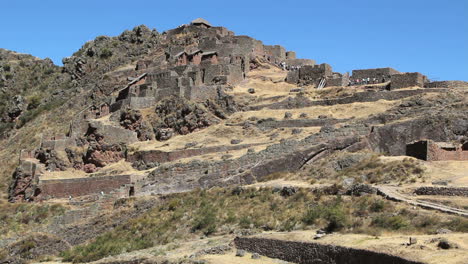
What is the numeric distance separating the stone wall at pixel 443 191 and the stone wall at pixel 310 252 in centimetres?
530

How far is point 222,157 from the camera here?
108ft

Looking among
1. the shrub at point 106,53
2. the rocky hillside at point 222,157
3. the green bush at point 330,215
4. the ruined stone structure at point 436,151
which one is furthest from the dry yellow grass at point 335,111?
the shrub at point 106,53

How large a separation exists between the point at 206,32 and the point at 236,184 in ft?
108

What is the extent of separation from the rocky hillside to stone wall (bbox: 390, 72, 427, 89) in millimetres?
119

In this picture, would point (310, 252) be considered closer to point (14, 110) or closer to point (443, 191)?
point (443, 191)

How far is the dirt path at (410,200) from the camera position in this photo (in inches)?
644

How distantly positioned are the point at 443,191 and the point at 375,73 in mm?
25871

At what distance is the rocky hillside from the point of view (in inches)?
703

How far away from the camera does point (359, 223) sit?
55.7 feet

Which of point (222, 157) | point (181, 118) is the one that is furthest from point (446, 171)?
point (181, 118)

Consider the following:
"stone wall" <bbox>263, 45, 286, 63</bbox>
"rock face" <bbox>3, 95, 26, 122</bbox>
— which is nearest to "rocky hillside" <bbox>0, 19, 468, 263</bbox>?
"stone wall" <bbox>263, 45, 286, 63</bbox>

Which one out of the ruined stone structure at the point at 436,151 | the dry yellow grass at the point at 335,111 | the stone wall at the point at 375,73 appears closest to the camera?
the ruined stone structure at the point at 436,151

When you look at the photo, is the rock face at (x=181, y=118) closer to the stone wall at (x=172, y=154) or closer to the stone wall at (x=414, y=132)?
the stone wall at (x=172, y=154)

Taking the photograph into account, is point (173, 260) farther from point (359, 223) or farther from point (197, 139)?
point (197, 139)
